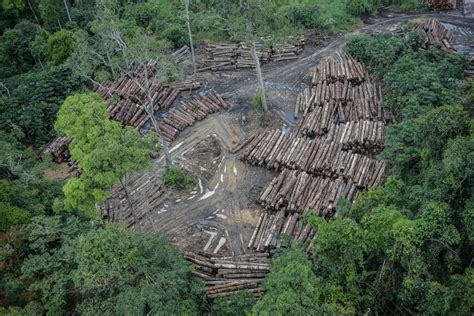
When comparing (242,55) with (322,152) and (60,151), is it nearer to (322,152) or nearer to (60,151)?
(322,152)

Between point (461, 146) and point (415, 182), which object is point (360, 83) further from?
point (461, 146)

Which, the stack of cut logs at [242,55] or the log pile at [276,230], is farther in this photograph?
the stack of cut logs at [242,55]

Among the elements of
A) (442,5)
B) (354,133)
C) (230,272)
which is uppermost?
(442,5)

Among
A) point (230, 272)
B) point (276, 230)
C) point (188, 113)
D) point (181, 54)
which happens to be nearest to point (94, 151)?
point (230, 272)

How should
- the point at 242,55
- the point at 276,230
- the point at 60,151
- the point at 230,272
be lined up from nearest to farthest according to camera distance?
the point at 230,272, the point at 276,230, the point at 60,151, the point at 242,55

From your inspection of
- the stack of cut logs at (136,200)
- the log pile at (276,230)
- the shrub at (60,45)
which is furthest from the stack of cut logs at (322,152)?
the shrub at (60,45)

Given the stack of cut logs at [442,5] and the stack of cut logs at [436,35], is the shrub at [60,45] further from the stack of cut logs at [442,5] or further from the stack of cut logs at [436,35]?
the stack of cut logs at [442,5]

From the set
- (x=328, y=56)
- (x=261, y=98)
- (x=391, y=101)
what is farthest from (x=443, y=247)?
(x=328, y=56)

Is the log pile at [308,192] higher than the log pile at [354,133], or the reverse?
the log pile at [354,133]
